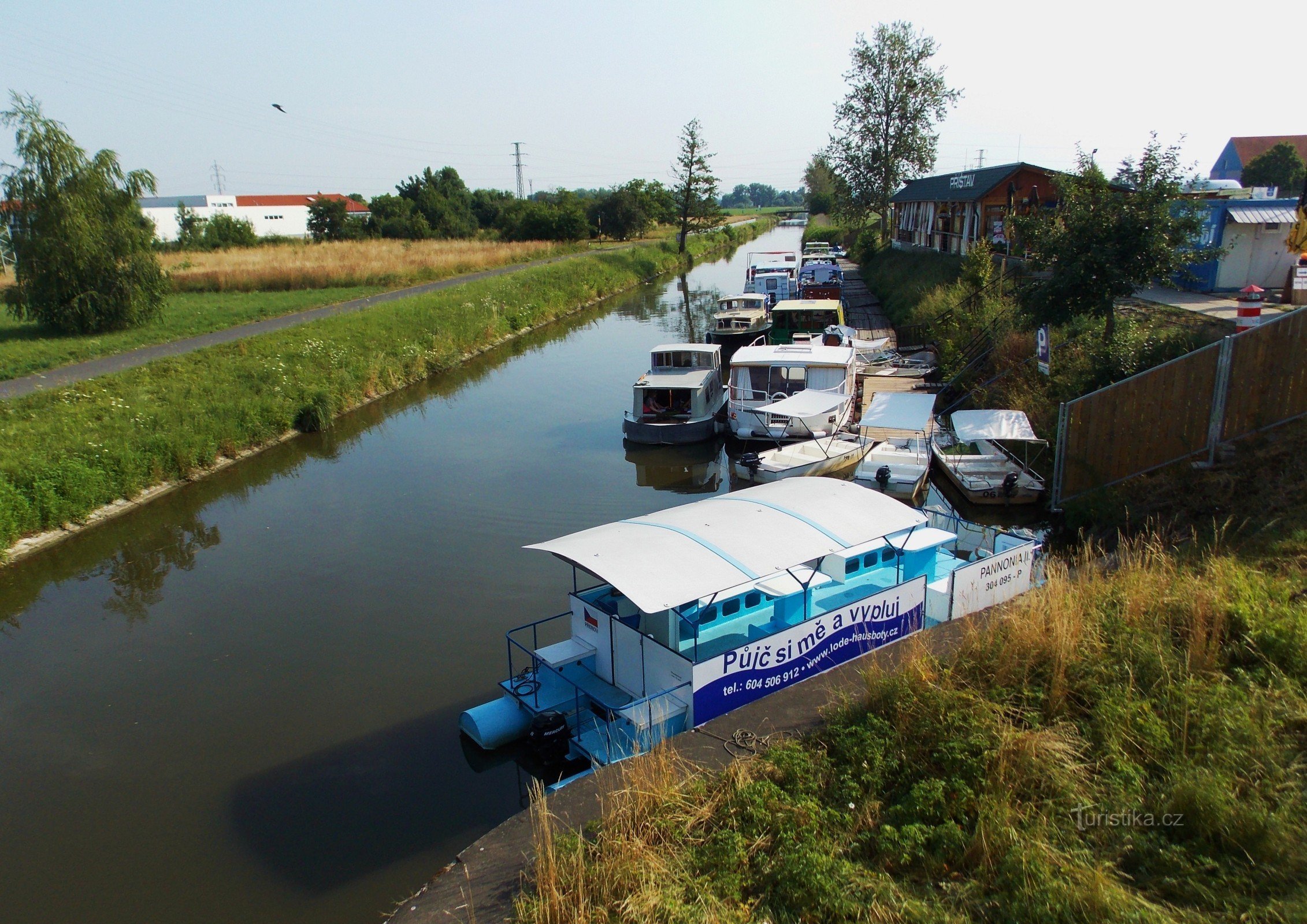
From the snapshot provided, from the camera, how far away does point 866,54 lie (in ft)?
167

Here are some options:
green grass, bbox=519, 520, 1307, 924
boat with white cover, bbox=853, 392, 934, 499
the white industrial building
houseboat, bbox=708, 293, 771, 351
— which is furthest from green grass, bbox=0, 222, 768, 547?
the white industrial building

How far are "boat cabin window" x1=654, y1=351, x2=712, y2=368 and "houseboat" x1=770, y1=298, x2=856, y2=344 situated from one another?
23.3 feet

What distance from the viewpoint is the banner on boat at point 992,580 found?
399 inches

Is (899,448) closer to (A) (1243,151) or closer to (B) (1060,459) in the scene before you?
(B) (1060,459)

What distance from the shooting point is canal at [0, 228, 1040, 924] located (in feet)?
26.2

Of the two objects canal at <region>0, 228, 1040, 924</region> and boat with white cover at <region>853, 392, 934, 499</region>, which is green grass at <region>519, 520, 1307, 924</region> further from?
boat with white cover at <region>853, 392, 934, 499</region>

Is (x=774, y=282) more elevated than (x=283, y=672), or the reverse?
(x=774, y=282)

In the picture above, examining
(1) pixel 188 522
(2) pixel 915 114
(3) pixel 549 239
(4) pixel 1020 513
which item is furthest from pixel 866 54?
(1) pixel 188 522

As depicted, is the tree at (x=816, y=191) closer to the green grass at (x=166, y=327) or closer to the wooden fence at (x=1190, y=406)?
the green grass at (x=166, y=327)

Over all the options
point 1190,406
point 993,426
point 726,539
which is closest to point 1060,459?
point 993,426

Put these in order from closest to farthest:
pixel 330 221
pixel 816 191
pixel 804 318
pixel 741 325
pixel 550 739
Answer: pixel 550 739 → pixel 804 318 → pixel 741 325 → pixel 330 221 → pixel 816 191

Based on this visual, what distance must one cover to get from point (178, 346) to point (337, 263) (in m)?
22.6

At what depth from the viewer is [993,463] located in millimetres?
16906

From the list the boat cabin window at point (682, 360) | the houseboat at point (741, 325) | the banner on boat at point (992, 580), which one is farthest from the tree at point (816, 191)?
the banner on boat at point (992, 580)
